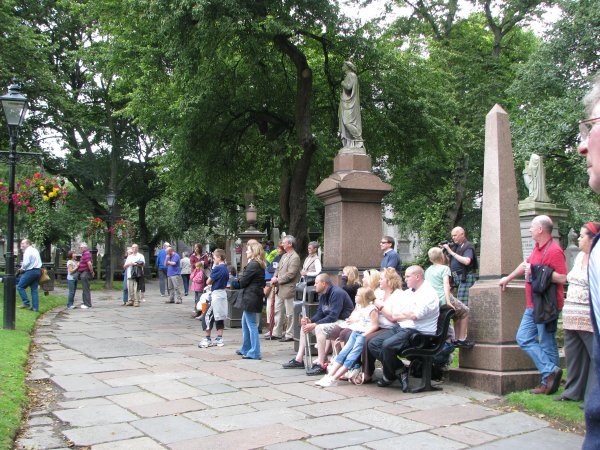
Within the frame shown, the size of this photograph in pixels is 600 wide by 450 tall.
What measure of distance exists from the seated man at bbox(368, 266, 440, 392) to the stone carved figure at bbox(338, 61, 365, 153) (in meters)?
5.00

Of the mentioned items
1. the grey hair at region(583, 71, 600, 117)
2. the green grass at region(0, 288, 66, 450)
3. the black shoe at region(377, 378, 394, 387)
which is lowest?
the black shoe at region(377, 378, 394, 387)

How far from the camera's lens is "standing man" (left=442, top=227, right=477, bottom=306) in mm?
9367

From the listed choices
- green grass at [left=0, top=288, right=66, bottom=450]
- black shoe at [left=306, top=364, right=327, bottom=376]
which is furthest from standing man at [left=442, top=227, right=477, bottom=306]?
green grass at [left=0, top=288, right=66, bottom=450]

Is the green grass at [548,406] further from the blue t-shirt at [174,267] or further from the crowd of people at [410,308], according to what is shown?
the blue t-shirt at [174,267]

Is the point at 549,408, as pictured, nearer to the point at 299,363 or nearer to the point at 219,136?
the point at 299,363

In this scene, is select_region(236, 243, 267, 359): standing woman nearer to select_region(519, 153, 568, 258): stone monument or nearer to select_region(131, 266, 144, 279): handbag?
select_region(131, 266, 144, 279): handbag

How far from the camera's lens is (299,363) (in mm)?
8945

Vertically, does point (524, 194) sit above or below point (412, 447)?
above

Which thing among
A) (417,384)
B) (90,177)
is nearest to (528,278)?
(417,384)

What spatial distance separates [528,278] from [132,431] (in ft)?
14.8

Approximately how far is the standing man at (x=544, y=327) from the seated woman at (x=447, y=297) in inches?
33.7

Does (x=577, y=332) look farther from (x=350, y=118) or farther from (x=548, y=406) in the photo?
(x=350, y=118)

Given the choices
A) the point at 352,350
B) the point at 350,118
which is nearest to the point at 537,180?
the point at 350,118

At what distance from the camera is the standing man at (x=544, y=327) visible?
21.9ft
